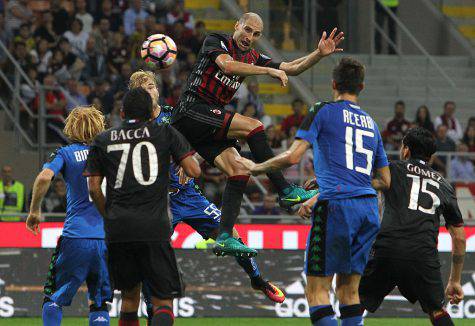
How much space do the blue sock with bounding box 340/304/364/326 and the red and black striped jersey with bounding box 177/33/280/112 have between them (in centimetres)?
216

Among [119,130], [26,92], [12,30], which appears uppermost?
[12,30]

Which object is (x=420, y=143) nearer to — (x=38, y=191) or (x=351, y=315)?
(x=351, y=315)

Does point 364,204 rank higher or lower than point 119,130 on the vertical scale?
lower

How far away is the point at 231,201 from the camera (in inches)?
362

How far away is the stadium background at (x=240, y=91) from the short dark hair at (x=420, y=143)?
4.77m

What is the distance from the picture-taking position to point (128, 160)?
25.3 ft

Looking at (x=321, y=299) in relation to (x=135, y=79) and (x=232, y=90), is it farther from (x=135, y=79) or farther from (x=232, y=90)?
(x=135, y=79)

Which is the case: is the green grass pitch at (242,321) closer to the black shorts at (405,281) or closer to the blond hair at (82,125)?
the black shorts at (405,281)

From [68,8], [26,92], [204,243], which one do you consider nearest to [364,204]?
[204,243]

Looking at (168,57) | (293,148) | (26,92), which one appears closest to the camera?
(293,148)

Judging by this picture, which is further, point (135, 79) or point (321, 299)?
point (135, 79)

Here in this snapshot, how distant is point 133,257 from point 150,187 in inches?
21.7

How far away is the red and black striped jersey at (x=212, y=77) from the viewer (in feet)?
29.5

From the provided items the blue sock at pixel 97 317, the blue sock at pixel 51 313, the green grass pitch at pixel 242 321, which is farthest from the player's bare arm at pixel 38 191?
the green grass pitch at pixel 242 321
